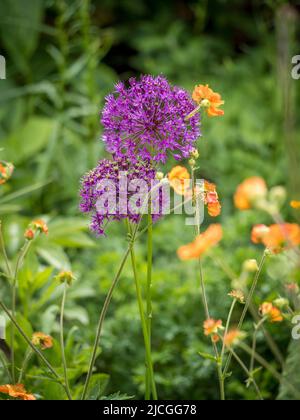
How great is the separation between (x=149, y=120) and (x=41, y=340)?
1.37 ft

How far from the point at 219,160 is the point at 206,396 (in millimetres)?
1254

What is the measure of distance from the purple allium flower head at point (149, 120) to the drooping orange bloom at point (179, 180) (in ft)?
0.16

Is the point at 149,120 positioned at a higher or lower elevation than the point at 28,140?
lower

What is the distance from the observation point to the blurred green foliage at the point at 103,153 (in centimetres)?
152

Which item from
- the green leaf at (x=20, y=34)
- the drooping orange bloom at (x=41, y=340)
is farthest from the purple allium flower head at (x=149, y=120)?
the green leaf at (x=20, y=34)

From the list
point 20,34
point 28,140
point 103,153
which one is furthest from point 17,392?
point 20,34

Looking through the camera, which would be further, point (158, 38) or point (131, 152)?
point (158, 38)

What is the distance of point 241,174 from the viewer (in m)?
2.51

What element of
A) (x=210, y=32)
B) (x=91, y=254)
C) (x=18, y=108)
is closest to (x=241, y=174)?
(x=91, y=254)

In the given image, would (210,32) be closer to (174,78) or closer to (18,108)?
(174,78)

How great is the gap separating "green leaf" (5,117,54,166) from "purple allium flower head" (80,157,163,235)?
5.53ft

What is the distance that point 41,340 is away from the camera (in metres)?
1.11

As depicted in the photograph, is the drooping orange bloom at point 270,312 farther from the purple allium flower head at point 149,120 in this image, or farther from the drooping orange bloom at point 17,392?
the drooping orange bloom at point 17,392

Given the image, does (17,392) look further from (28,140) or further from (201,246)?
(28,140)
